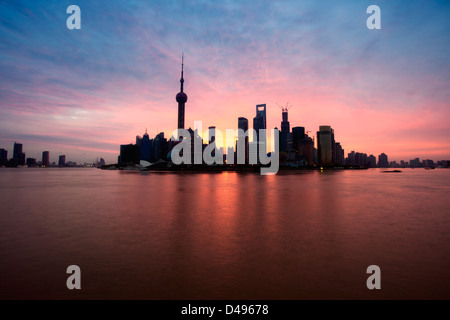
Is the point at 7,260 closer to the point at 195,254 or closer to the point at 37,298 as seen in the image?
the point at 37,298

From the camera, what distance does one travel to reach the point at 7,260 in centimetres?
1116

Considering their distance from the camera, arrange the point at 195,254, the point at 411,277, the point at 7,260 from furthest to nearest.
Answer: the point at 195,254 < the point at 7,260 < the point at 411,277

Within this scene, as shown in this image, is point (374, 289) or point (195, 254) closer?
point (374, 289)
